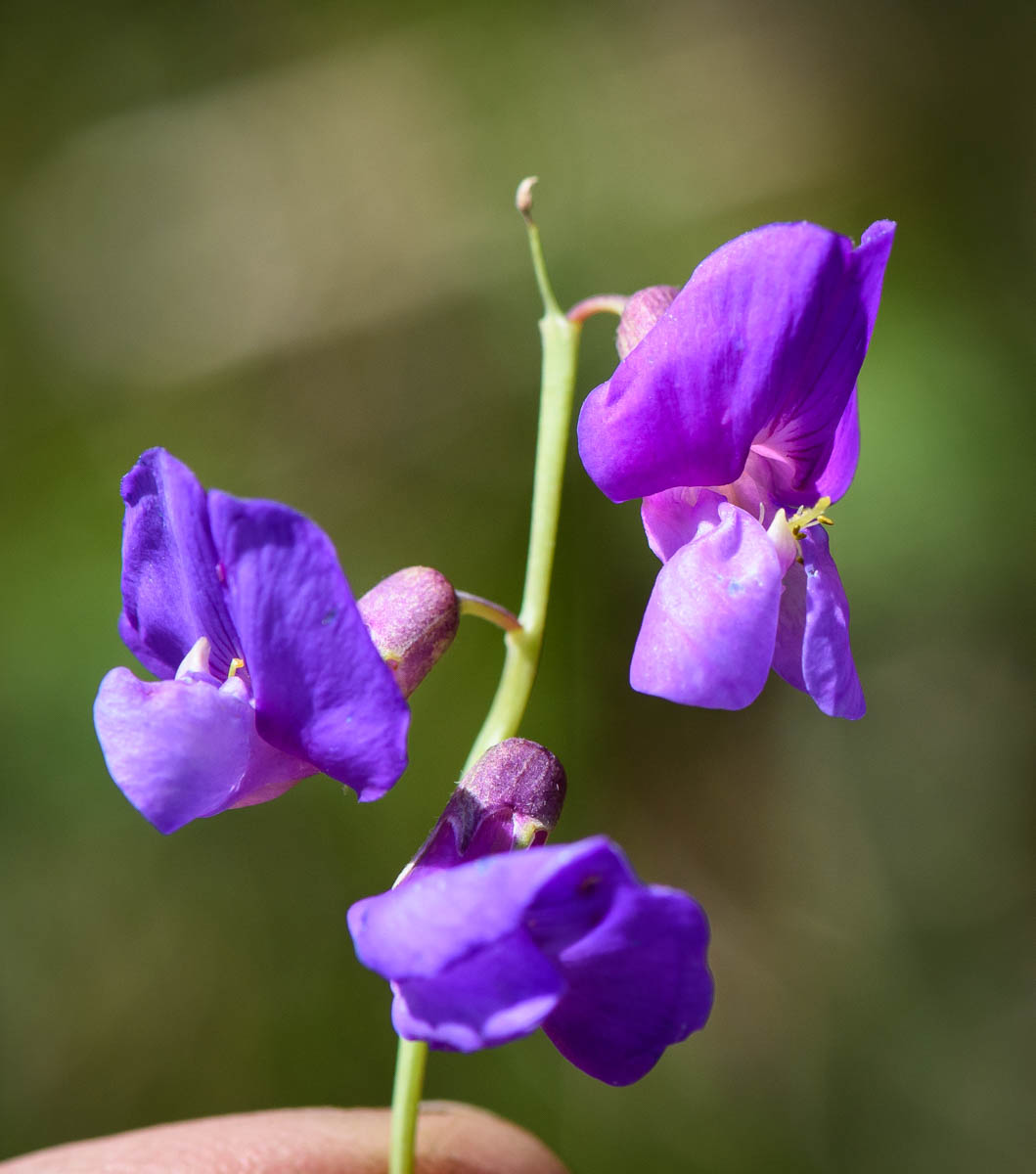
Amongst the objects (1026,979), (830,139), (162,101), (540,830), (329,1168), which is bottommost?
(1026,979)

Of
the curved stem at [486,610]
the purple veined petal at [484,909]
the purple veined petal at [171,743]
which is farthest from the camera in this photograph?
the curved stem at [486,610]

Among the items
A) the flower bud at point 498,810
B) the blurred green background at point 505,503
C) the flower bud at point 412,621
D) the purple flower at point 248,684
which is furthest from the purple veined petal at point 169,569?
the blurred green background at point 505,503

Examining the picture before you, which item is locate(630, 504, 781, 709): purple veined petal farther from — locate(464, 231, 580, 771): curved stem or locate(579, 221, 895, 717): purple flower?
locate(464, 231, 580, 771): curved stem

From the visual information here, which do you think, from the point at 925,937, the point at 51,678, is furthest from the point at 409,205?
the point at 925,937

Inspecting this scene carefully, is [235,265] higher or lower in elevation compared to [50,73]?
lower

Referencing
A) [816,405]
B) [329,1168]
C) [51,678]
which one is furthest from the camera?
[51,678]

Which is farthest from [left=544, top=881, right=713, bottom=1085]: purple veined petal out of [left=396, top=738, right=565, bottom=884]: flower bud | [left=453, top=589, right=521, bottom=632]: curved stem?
[left=453, top=589, right=521, bottom=632]: curved stem

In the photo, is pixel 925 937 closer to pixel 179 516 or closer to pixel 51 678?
pixel 51 678

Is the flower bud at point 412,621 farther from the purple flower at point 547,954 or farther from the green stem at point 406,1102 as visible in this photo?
the green stem at point 406,1102

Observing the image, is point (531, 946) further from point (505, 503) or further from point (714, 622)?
point (505, 503)
